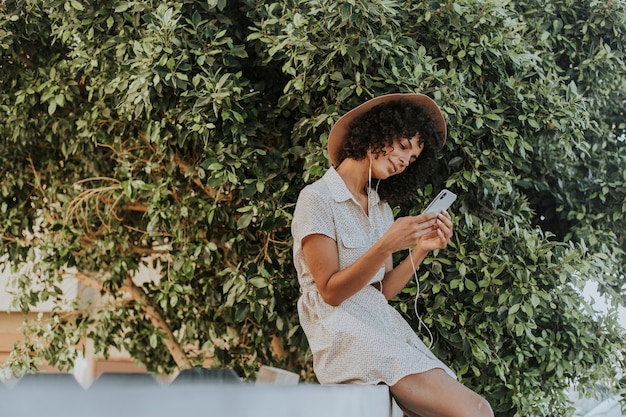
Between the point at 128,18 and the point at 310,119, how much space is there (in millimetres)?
950

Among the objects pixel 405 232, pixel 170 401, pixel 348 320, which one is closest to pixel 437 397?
pixel 348 320

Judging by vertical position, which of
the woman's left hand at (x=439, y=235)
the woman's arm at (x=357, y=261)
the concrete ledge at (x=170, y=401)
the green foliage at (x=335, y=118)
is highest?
the concrete ledge at (x=170, y=401)

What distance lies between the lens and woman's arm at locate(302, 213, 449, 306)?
6.98 feet

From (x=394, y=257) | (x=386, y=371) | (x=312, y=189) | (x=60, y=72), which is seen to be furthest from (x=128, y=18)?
(x=386, y=371)

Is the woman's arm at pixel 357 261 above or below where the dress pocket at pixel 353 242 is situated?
above

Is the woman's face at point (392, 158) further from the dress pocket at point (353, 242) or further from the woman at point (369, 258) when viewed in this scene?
the dress pocket at point (353, 242)

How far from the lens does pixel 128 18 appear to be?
3.78m

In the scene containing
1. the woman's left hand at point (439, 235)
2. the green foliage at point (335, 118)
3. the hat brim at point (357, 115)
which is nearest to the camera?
the woman's left hand at point (439, 235)

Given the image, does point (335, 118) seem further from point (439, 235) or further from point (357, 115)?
point (439, 235)

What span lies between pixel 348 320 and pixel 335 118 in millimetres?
1349

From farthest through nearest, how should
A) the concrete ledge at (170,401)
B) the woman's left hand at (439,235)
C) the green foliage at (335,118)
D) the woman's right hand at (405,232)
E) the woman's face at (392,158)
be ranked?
the green foliage at (335,118) < the woman's face at (392,158) < the woman's left hand at (439,235) < the woman's right hand at (405,232) < the concrete ledge at (170,401)

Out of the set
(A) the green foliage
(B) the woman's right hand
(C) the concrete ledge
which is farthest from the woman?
(A) the green foliage

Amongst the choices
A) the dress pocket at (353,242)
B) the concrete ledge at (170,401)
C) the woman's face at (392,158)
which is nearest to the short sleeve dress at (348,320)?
the dress pocket at (353,242)

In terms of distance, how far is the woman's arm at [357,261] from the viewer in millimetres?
2129
